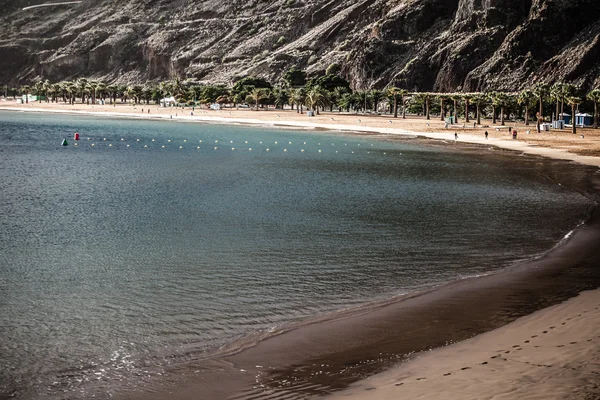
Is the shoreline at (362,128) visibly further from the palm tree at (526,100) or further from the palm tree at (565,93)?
the palm tree at (565,93)

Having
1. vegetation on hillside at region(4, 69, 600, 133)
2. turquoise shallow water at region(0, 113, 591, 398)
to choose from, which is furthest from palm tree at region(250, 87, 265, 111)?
turquoise shallow water at region(0, 113, 591, 398)

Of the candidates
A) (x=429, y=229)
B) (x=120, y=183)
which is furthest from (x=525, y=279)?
(x=120, y=183)

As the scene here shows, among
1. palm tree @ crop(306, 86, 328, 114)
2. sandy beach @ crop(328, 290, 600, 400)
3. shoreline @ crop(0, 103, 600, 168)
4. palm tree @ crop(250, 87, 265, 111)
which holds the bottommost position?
sandy beach @ crop(328, 290, 600, 400)

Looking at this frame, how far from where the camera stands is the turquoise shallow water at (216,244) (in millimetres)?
18938

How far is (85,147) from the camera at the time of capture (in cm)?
8688

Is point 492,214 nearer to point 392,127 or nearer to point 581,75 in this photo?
point 392,127

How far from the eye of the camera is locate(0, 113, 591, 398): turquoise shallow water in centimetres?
Result: 1894

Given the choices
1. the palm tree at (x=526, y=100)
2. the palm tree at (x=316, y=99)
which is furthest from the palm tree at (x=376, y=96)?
the palm tree at (x=526, y=100)

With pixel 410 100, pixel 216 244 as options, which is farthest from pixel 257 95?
pixel 216 244

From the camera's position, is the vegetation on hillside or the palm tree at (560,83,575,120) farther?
the vegetation on hillside

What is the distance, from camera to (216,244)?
1219 inches

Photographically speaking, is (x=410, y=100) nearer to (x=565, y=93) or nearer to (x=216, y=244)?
(x=565, y=93)

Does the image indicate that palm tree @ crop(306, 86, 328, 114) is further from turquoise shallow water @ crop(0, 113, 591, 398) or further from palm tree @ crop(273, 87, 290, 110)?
turquoise shallow water @ crop(0, 113, 591, 398)

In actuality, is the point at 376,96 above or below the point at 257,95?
below
